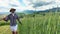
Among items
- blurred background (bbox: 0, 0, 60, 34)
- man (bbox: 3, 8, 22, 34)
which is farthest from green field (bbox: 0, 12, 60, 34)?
man (bbox: 3, 8, 22, 34)

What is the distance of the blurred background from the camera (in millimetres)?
4737

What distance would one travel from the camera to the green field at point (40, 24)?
4.75 m

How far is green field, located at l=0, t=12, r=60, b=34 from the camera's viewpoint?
4.75 metres

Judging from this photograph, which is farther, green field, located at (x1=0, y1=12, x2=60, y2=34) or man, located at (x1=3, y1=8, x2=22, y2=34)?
green field, located at (x1=0, y1=12, x2=60, y2=34)

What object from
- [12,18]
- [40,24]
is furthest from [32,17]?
[12,18]

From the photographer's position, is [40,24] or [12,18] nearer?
[12,18]

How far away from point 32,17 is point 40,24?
194mm

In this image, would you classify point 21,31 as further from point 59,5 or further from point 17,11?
point 59,5

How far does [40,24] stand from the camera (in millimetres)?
4773

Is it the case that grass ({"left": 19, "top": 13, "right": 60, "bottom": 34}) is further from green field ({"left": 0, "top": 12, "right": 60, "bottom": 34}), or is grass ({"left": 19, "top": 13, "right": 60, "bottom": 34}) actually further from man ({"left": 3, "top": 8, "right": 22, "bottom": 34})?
man ({"left": 3, "top": 8, "right": 22, "bottom": 34})

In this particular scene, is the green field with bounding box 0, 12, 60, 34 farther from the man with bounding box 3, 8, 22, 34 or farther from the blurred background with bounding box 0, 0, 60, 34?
the man with bounding box 3, 8, 22, 34

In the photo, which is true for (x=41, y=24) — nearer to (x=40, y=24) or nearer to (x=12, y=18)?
(x=40, y=24)

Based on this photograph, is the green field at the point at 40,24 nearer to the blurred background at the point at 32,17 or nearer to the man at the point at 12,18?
the blurred background at the point at 32,17

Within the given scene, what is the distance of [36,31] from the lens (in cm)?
477
